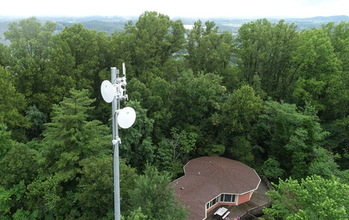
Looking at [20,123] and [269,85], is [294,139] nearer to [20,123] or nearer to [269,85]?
[269,85]

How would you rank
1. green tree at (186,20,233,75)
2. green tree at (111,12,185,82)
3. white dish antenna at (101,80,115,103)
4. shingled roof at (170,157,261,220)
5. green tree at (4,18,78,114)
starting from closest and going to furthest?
white dish antenna at (101,80,115,103) < shingled roof at (170,157,261,220) < green tree at (4,18,78,114) < green tree at (111,12,185,82) < green tree at (186,20,233,75)

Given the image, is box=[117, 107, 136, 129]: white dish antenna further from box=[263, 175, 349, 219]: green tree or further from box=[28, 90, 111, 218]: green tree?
box=[263, 175, 349, 219]: green tree

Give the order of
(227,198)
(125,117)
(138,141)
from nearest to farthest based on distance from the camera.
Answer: (125,117), (138,141), (227,198)

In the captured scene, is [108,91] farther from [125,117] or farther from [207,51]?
[207,51]

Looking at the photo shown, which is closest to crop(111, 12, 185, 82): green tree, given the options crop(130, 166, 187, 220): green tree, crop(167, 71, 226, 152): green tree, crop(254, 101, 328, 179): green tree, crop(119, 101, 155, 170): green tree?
crop(167, 71, 226, 152): green tree

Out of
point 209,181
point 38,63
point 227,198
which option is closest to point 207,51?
point 209,181

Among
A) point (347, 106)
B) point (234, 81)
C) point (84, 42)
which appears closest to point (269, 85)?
point (234, 81)
